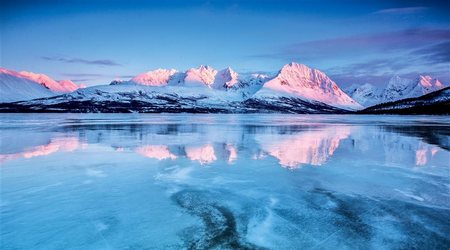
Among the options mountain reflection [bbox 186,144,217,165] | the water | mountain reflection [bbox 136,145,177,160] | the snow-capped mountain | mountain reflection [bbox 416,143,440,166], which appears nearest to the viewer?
the water

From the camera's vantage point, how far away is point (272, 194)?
9.33 metres

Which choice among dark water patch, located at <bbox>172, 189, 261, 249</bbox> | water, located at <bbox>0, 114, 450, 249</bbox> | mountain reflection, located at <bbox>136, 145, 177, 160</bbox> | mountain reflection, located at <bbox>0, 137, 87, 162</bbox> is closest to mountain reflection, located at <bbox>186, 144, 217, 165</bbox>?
water, located at <bbox>0, 114, 450, 249</bbox>

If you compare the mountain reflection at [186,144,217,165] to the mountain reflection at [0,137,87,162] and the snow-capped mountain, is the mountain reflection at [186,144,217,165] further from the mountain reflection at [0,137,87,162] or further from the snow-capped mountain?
the snow-capped mountain

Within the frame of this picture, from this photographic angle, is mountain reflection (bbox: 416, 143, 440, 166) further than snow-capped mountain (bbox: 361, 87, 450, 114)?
No

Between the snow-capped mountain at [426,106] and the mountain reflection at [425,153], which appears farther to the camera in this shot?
the snow-capped mountain at [426,106]

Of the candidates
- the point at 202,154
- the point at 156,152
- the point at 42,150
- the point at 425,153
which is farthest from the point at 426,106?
the point at 42,150

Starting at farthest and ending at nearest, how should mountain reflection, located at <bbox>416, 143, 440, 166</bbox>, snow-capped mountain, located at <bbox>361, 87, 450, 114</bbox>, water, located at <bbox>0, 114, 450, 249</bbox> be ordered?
snow-capped mountain, located at <bbox>361, 87, 450, 114</bbox> < mountain reflection, located at <bbox>416, 143, 440, 166</bbox> < water, located at <bbox>0, 114, 450, 249</bbox>

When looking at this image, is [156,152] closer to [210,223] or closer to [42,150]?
[42,150]

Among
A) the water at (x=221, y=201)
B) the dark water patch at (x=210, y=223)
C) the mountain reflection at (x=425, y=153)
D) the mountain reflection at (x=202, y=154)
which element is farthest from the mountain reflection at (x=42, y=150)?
the mountain reflection at (x=425, y=153)

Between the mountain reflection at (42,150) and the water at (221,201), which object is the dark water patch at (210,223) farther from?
the mountain reflection at (42,150)

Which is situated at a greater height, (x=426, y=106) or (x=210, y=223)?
(x=426, y=106)

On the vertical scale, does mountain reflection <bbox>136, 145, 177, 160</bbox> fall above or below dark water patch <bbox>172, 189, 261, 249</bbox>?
below

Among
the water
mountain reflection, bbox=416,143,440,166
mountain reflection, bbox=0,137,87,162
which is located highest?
mountain reflection, bbox=416,143,440,166

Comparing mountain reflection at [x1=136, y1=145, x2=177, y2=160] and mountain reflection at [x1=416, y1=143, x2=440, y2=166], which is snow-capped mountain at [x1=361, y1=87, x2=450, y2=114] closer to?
mountain reflection at [x1=416, y1=143, x2=440, y2=166]
